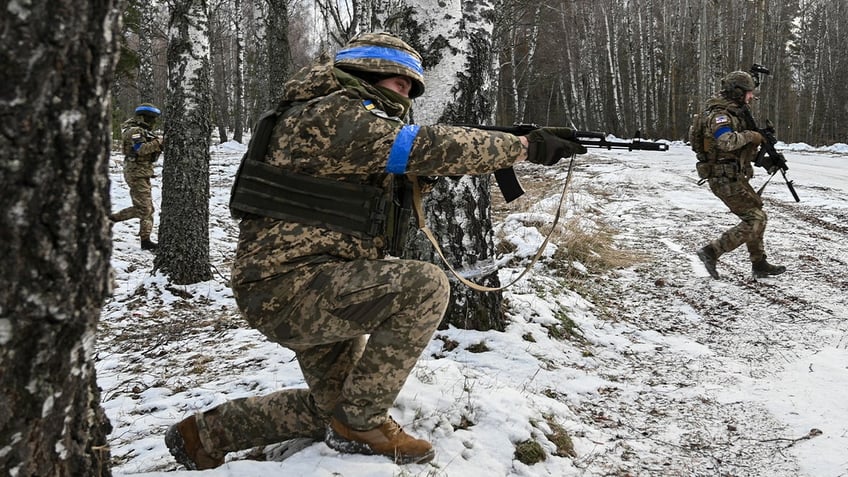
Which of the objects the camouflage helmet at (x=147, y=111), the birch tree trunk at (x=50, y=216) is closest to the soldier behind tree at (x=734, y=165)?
the birch tree trunk at (x=50, y=216)

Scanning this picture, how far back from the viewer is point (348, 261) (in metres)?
2.50

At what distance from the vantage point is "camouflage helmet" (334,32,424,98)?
255cm

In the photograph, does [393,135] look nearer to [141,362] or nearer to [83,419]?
[83,419]

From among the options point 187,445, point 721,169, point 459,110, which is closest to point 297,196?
point 187,445

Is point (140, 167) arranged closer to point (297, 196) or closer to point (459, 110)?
point (459, 110)

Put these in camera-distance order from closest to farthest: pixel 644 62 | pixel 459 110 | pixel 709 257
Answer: pixel 459 110, pixel 709 257, pixel 644 62

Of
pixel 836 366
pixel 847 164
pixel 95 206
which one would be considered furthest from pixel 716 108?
pixel 847 164

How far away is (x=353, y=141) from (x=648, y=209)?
8913 mm

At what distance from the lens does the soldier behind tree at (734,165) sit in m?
6.33

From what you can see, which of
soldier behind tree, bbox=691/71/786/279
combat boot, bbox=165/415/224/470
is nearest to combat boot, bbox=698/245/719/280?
soldier behind tree, bbox=691/71/786/279

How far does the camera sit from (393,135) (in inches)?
93.0

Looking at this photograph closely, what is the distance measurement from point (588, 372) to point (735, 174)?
360 cm

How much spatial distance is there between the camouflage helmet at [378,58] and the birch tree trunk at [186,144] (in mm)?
4468

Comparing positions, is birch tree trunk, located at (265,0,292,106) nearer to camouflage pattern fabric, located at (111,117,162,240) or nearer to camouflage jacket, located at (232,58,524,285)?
camouflage pattern fabric, located at (111,117,162,240)
